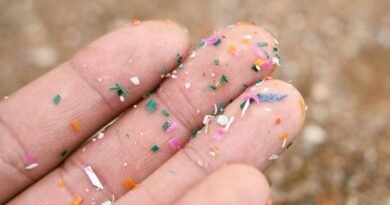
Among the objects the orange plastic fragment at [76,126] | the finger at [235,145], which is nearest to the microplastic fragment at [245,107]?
the finger at [235,145]

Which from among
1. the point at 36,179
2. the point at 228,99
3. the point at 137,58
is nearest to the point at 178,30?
the point at 137,58

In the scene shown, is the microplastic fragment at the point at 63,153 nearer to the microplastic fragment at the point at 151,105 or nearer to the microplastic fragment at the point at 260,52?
the microplastic fragment at the point at 151,105

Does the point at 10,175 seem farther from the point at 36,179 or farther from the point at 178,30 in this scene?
the point at 178,30

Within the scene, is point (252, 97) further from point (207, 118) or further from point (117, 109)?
point (117, 109)

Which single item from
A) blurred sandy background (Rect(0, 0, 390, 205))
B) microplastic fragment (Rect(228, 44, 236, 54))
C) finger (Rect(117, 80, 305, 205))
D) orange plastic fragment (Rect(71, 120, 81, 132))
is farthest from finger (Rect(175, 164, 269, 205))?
blurred sandy background (Rect(0, 0, 390, 205))

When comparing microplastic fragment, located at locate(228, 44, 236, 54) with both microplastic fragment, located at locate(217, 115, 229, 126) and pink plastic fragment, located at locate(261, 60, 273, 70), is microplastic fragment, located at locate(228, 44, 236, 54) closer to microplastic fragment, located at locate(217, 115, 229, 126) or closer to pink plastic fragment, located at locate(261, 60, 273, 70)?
pink plastic fragment, located at locate(261, 60, 273, 70)
